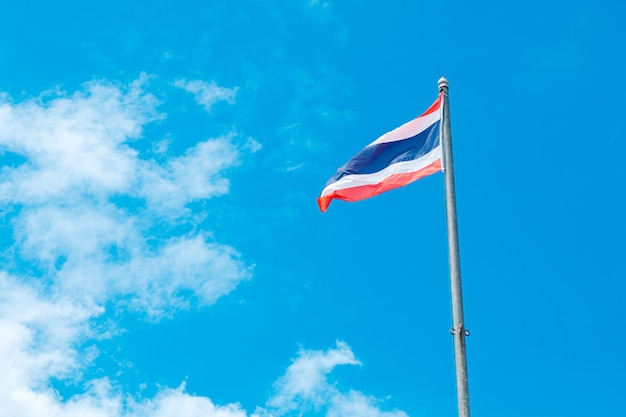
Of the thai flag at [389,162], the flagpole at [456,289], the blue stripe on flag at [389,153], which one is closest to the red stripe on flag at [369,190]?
the thai flag at [389,162]

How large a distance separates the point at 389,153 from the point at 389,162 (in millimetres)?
241

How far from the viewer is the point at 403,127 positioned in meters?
21.0

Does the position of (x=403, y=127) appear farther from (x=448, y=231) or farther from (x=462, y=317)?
(x=462, y=317)

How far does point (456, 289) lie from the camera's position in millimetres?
15938

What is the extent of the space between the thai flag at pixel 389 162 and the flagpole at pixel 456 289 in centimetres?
148

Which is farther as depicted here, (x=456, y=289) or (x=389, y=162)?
(x=389, y=162)

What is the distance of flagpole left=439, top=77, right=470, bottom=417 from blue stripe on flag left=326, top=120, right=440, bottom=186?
139 cm

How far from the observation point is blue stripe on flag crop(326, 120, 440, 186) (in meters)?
20.1

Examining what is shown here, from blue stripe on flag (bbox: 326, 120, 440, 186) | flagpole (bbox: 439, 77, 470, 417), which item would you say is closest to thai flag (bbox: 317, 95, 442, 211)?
blue stripe on flag (bbox: 326, 120, 440, 186)

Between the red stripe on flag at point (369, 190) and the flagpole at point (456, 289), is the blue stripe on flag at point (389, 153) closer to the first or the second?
the red stripe on flag at point (369, 190)

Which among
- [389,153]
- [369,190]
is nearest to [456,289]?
[369,190]

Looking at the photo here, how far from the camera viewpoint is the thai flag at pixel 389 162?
20.1 metres

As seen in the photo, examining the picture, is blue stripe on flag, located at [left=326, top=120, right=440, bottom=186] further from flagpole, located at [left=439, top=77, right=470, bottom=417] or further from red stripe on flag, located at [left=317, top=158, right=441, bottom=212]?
flagpole, located at [left=439, top=77, right=470, bottom=417]

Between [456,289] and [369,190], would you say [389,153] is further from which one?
[456,289]
